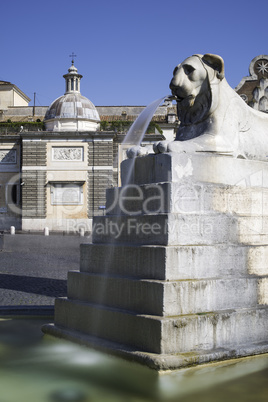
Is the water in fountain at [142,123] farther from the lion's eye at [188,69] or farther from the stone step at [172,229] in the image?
the stone step at [172,229]

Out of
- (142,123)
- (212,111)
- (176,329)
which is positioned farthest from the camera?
(142,123)

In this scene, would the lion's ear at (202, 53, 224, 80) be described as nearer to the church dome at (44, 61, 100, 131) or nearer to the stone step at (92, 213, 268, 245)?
the stone step at (92, 213, 268, 245)

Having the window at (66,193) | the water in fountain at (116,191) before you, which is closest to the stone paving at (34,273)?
the water in fountain at (116,191)

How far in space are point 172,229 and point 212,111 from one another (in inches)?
51.7

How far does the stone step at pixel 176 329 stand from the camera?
4.17m

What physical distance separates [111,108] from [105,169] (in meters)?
11.1

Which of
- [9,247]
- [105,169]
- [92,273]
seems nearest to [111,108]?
[105,169]

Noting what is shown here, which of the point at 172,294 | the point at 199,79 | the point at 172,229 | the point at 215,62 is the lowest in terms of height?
the point at 172,294

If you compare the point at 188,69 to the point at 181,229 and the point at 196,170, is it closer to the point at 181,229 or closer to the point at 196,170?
the point at 196,170

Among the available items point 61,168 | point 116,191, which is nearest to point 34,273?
point 116,191

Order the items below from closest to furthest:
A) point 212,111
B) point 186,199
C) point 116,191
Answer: point 186,199
point 212,111
point 116,191

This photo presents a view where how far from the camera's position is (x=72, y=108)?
1499 inches

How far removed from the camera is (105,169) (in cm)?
3656

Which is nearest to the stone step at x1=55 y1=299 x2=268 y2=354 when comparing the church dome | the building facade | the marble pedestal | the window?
the marble pedestal
